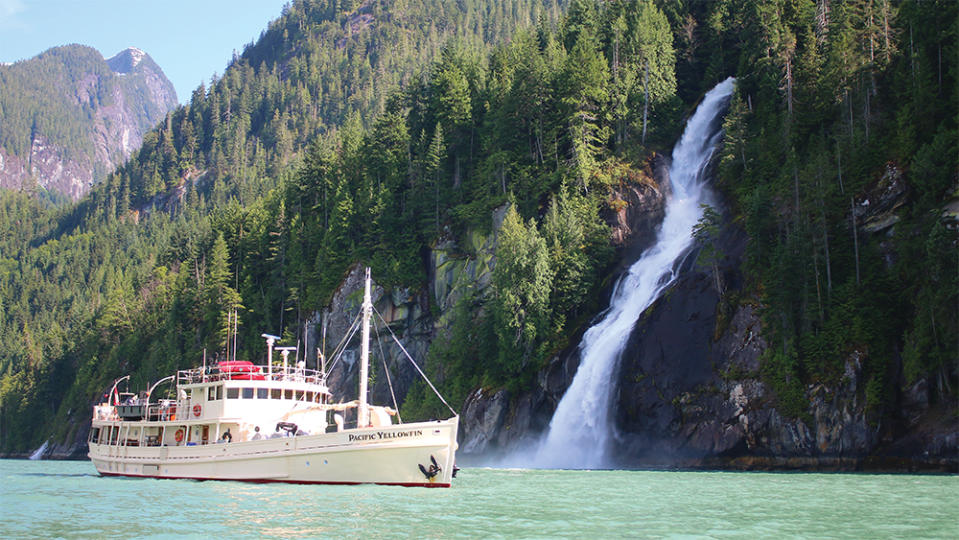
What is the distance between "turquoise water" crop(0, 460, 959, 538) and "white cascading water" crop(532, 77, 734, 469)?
16.1 meters

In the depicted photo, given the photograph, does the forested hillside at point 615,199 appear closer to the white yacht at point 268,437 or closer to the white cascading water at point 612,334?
the white cascading water at point 612,334

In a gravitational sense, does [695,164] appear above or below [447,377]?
above

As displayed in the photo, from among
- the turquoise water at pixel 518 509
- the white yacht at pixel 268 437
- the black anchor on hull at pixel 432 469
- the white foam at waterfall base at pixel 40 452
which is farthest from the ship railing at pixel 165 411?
the white foam at waterfall base at pixel 40 452

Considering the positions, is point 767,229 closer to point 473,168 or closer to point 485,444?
point 485,444

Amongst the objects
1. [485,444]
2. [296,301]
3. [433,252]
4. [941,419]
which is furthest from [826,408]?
[296,301]

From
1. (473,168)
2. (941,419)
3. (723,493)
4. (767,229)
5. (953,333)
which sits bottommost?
(723,493)

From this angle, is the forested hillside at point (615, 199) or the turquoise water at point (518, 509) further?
the forested hillside at point (615, 199)

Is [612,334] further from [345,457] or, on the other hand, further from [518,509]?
[518,509]

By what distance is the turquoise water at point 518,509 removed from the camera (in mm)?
24188

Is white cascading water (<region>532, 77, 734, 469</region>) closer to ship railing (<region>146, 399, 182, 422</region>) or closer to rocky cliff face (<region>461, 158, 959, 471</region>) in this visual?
rocky cliff face (<region>461, 158, 959, 471</region>)

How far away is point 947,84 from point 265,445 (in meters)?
45.5

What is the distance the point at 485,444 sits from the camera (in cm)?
6781

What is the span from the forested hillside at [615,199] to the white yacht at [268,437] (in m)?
23.7

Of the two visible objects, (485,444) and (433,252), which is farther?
(433,252)
